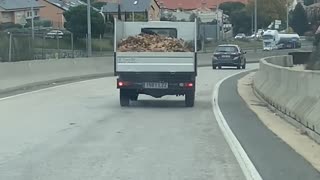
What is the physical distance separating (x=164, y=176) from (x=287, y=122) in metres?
8.30

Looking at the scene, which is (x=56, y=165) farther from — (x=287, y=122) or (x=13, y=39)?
(x=13, y=39)

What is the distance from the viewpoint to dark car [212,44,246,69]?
52503 mm

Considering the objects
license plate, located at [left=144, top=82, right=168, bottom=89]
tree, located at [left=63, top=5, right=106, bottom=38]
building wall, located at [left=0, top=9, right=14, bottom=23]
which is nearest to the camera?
license plate, located at [left=144, top=82, right=168, bottom=89]

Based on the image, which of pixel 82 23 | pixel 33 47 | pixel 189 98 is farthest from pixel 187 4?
pixel 189 98

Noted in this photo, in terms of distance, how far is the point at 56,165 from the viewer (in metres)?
11.1

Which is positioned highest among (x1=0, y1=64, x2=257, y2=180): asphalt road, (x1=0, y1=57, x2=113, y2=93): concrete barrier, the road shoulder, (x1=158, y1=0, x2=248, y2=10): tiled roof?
(x1=158, y1=0, x2=248, y2=10): tiled roof

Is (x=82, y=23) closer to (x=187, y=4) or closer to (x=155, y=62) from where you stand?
(x=155, y=62)

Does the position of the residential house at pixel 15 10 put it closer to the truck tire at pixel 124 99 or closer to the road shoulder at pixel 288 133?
the road shoulder at pixel 288 133

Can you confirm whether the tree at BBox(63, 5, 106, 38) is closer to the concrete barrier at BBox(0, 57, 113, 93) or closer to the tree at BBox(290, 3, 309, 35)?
the concrete barrier at BBox(0, 57, 113, 93)

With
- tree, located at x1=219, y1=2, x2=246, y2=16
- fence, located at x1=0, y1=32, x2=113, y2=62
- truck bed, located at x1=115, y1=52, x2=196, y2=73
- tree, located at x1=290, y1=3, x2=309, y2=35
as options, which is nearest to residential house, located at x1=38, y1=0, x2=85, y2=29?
tree, located at x1=290, y1=3, x2=309, y2=35

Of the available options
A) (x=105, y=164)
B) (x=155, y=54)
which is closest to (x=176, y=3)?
(x=155, y=54)

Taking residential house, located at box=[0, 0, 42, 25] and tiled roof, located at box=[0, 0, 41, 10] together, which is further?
tiled roof, located at box=[0, 0, 41, 10]

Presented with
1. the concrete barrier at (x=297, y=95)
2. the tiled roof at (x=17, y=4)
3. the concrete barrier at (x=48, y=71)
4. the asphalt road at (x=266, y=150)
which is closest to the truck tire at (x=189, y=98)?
the asphalt road at (x=266, y=150)

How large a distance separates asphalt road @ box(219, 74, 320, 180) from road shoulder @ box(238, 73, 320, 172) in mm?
122
